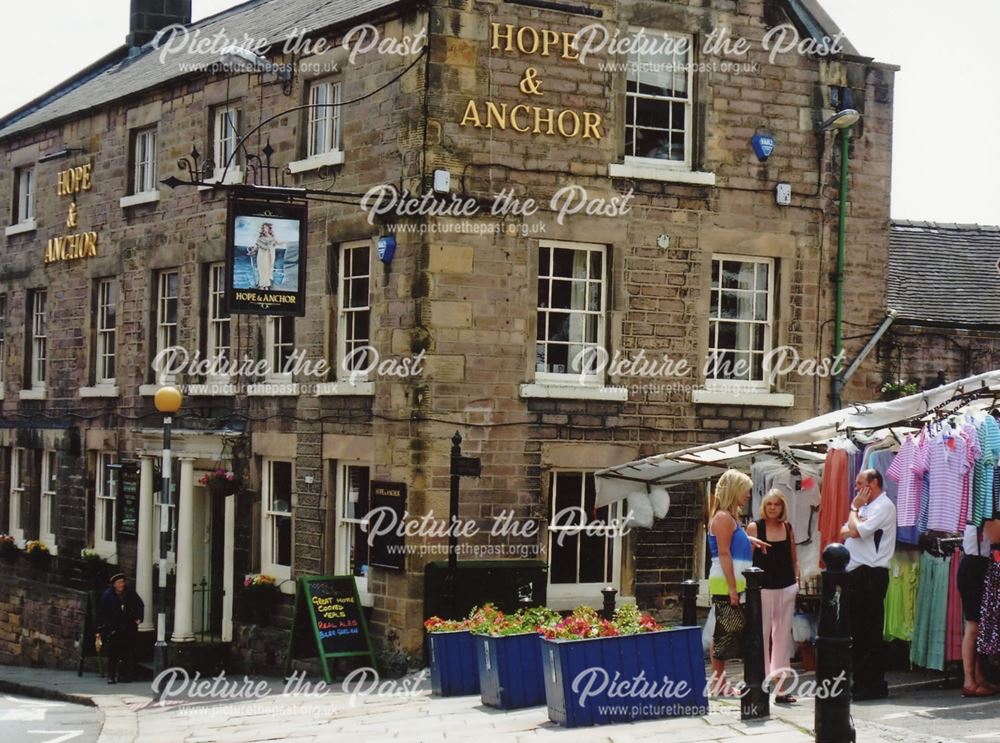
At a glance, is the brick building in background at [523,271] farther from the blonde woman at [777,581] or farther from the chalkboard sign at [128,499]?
the blonde woman at [777,581]

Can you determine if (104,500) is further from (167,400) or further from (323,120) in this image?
(323,120)

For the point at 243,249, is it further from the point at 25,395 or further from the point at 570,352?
the point at 25,395

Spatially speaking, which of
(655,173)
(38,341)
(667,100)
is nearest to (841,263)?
(655,173)

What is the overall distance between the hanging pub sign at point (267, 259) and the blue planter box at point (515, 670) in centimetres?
610

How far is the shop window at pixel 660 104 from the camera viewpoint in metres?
19.0

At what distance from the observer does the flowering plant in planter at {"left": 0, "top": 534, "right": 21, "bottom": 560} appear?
2827 centimetres

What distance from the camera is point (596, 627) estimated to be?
12.1 meters

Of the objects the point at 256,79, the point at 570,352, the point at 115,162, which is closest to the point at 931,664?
the point at 570,352

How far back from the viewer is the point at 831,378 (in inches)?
788

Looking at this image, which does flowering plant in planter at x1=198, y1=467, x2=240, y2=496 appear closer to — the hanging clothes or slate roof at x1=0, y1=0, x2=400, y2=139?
slate roof at x1=0, y1=0, x2=400, y2=139

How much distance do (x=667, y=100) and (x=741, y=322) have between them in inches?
117

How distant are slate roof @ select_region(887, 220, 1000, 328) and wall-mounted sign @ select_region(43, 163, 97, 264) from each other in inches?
512

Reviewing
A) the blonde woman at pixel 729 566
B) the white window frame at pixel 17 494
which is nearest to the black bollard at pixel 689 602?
the blonde woman at pixel 729 566

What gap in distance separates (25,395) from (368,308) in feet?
37.9
